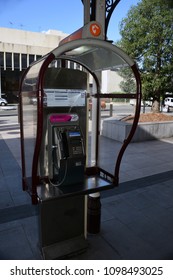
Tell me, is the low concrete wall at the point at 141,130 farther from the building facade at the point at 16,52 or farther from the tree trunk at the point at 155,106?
the building facade at the point at 16,52

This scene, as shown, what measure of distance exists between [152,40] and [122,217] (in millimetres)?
6721

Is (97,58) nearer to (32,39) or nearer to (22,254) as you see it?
(22,254)

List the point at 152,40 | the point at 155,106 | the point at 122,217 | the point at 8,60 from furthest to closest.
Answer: the point at 8,60
the point at 155,106
the point at 152,40
the point at 122,217

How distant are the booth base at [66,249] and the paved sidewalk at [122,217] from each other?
3.1 inches

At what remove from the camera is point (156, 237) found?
289 cm

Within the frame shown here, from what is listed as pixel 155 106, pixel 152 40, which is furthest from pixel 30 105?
pixel 155 106

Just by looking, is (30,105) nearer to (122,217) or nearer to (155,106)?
(122,217)

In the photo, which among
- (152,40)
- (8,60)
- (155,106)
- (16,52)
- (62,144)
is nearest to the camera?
(62,144)

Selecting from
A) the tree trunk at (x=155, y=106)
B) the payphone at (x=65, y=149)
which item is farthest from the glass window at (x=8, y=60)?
the payphone at (x=65, y=149)

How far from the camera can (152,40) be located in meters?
7.94

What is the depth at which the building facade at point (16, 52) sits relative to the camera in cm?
3108

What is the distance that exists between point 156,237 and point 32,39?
3710 cm

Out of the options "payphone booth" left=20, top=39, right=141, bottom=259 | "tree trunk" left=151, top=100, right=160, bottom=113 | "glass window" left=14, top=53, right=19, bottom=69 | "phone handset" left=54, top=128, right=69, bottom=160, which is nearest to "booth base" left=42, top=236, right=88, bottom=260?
"payphone booth" left=20, top=39, right=141, bottom=259

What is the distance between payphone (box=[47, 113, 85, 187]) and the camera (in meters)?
2.13
